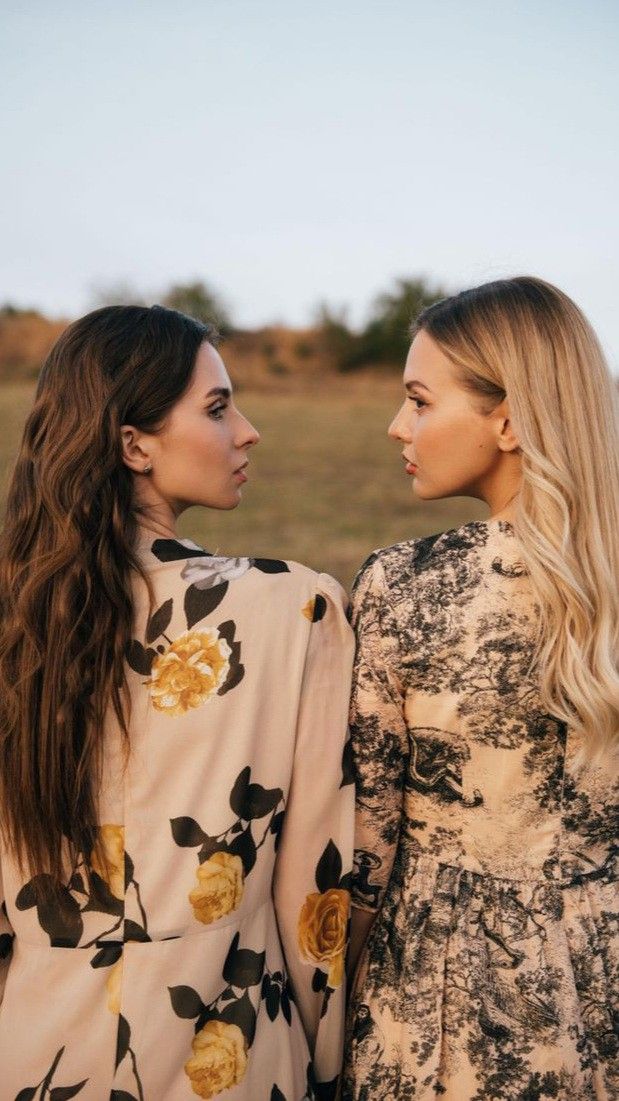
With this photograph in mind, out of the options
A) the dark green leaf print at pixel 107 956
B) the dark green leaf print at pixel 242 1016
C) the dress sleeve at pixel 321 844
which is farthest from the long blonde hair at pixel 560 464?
the dark green leaf print at pixel 107 956

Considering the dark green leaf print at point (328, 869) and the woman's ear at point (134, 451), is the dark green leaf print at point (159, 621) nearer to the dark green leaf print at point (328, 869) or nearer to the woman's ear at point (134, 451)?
the woman's ear at point (134, 451)

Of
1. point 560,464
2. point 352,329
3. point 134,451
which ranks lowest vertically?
point 352,329

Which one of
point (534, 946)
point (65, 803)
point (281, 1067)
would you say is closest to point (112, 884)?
point (65, 803)

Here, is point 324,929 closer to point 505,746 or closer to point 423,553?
point 505,746

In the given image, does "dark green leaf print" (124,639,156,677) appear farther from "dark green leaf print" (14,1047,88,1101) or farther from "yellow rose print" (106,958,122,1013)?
"dark green leaf print" (14,1047,88,1101)

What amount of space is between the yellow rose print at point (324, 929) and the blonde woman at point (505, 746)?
8 centimetres

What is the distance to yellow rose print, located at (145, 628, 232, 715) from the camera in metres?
1.65

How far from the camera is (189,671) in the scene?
1656 mm

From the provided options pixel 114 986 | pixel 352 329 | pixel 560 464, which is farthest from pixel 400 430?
pixel 352 329

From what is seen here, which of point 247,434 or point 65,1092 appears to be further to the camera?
point 247,434

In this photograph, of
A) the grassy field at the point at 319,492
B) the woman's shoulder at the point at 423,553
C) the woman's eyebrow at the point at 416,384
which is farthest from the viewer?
the grassy field at the point at 319,492

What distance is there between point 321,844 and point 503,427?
2.77 feet

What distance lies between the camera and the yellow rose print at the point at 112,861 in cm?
164

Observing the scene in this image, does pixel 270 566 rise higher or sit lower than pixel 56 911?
higher
